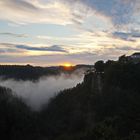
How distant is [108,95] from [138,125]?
47185mm

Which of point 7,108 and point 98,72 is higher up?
point 98,72

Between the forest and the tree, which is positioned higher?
the tree

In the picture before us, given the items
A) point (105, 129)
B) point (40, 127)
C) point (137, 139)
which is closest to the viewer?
point (137, 139)

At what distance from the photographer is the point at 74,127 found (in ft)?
368

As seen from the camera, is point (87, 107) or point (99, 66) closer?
A: point (87, 107)

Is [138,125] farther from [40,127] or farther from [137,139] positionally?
[40,127]

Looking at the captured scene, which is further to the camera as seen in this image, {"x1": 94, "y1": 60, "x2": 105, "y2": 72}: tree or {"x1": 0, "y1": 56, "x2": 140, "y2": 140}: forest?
{"x1": 94, "y1": 60, "x2": 105, "y2": 72}: tree

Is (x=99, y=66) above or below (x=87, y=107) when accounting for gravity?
above

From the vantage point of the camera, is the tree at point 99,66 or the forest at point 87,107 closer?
the forest at point 87,107

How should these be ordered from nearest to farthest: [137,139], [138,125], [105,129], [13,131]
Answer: [137,139] → [105,129] → [138,125] → [13,131]

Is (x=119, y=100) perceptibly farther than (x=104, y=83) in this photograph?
No

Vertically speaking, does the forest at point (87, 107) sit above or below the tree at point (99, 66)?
below

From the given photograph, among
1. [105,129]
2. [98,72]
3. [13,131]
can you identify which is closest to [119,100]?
[98,72]

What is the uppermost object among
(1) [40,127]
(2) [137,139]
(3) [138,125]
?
(2) [137,139]
